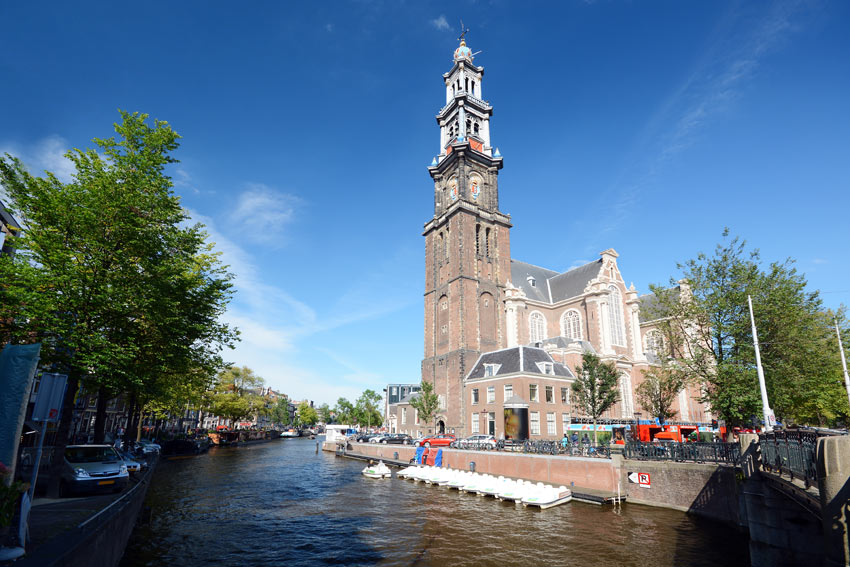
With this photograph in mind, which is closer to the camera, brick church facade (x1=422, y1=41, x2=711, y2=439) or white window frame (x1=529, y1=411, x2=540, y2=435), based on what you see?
white window frame (x1=529, y1=411, x2=540, y2=435)

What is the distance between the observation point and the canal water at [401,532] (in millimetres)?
15250

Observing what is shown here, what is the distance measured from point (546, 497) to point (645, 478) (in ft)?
20.0

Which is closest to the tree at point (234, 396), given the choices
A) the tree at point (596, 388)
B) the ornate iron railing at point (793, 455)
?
the tree at point (596, 388)

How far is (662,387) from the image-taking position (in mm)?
35281

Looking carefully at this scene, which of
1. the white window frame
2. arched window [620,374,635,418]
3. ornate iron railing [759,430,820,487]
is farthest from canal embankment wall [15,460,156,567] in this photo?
arched window [620,374,635,418]

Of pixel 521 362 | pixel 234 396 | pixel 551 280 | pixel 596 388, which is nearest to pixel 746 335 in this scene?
pixel 596 388

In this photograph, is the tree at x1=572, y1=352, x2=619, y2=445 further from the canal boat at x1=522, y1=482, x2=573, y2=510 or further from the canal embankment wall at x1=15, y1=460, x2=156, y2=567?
the canal embankment wall at x1=15, y1=460, x2=156, y2=567

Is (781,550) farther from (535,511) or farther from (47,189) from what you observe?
(47,189)

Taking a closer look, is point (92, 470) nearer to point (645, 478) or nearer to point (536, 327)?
point (645, 478)

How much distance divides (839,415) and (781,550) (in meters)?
41.4

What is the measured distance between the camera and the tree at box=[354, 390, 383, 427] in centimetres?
11319

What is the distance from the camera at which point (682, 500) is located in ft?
73.8

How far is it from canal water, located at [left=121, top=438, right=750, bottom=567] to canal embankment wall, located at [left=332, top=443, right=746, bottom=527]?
3.17 ft

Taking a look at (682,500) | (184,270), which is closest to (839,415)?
(682,500)
